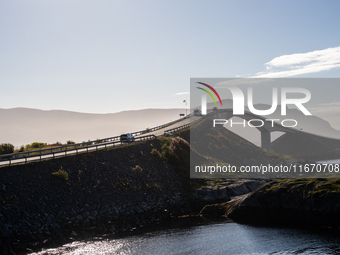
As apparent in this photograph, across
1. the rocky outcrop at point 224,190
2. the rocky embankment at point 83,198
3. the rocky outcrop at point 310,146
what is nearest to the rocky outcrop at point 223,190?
the rocky outcrop at point 224,190

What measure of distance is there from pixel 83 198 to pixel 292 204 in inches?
852

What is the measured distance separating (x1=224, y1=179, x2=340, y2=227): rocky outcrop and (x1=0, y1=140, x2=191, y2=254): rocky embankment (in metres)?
8.20

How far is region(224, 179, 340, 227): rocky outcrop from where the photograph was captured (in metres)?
27.5

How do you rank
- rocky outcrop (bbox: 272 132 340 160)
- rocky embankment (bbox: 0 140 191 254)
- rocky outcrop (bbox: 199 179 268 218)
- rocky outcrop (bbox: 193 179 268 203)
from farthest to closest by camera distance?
rocky outcrop (bbox: 272 132 340 160), rocky outcrop (bbox: 193 179 268 203), rocky outcrop (bbox: 199 179 268 218), rocky embankment (bbox: 0 140 191 254)

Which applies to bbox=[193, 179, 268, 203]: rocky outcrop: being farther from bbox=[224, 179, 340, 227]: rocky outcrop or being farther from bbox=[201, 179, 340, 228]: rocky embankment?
bbox=[224, 179, 340, 227]: rocky outcrop

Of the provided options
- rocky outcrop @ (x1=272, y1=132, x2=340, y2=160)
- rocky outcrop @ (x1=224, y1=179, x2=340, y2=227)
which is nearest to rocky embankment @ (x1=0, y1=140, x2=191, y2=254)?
rocky outcrop @ (x1=224, y1=179, x2=340, y2=227)

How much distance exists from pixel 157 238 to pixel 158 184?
15.6 metres

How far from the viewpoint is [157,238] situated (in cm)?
2648

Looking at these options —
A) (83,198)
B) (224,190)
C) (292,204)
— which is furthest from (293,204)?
(83,198)

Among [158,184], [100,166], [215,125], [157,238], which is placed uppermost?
[215,125]

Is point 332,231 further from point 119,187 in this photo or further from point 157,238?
point 119,187

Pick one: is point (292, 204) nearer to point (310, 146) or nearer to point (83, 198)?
point (83, 198)

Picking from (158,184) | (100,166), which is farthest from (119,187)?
(158,184)

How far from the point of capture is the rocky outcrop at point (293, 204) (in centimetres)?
2750
